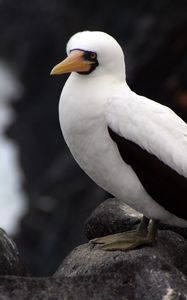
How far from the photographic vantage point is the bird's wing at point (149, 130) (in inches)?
316

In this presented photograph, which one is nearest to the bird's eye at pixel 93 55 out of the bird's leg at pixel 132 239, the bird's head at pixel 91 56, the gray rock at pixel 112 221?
the bird's head at pixel 91 56

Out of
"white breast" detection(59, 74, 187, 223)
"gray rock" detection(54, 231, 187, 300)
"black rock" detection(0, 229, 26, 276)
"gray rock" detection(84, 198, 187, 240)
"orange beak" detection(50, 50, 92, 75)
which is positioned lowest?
"gray rock" detection(84, 198, 187, 240)

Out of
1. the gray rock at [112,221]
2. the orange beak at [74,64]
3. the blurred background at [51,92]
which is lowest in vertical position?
the blurred background at [51,92]

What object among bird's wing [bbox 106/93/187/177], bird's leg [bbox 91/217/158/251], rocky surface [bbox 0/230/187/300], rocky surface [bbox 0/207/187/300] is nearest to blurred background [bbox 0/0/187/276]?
bird's leg [bbox 91/217/158/251]

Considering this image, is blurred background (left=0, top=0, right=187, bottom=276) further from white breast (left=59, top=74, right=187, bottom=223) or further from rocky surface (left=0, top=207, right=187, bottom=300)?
white breast (left=59, top=74, right=187, bottom=223)

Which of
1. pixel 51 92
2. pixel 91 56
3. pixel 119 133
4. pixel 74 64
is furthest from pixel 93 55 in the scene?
pixel 51 92

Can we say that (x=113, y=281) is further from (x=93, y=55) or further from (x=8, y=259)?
(x=93, y=55)

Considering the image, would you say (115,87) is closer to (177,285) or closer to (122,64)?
(122,64)

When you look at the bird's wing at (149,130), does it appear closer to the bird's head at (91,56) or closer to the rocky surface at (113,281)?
the bird's head at (91,56)

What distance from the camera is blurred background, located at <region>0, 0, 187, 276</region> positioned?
2092 centimetres

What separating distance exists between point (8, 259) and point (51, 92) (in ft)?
65.3

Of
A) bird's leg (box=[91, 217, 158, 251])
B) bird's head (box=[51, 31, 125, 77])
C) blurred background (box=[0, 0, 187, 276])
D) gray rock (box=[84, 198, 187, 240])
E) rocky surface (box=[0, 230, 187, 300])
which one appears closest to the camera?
rocky surface (box=[0, 230, 187, 300])

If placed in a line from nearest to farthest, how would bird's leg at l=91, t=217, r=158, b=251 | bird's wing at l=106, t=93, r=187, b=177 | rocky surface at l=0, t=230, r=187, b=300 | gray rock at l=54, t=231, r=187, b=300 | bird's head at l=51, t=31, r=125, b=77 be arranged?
rocky surface at l=0, t=230, r=187, b=300, gray rock at l=54, t=231, r=187, b=300, bird's wing at l=106, t=93, r=187, b=177, bird's head at l=51, t=31, r=125, b=77, bird's leg at l=91, t=217, r=158, b=251

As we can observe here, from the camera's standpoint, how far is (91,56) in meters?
8.20
